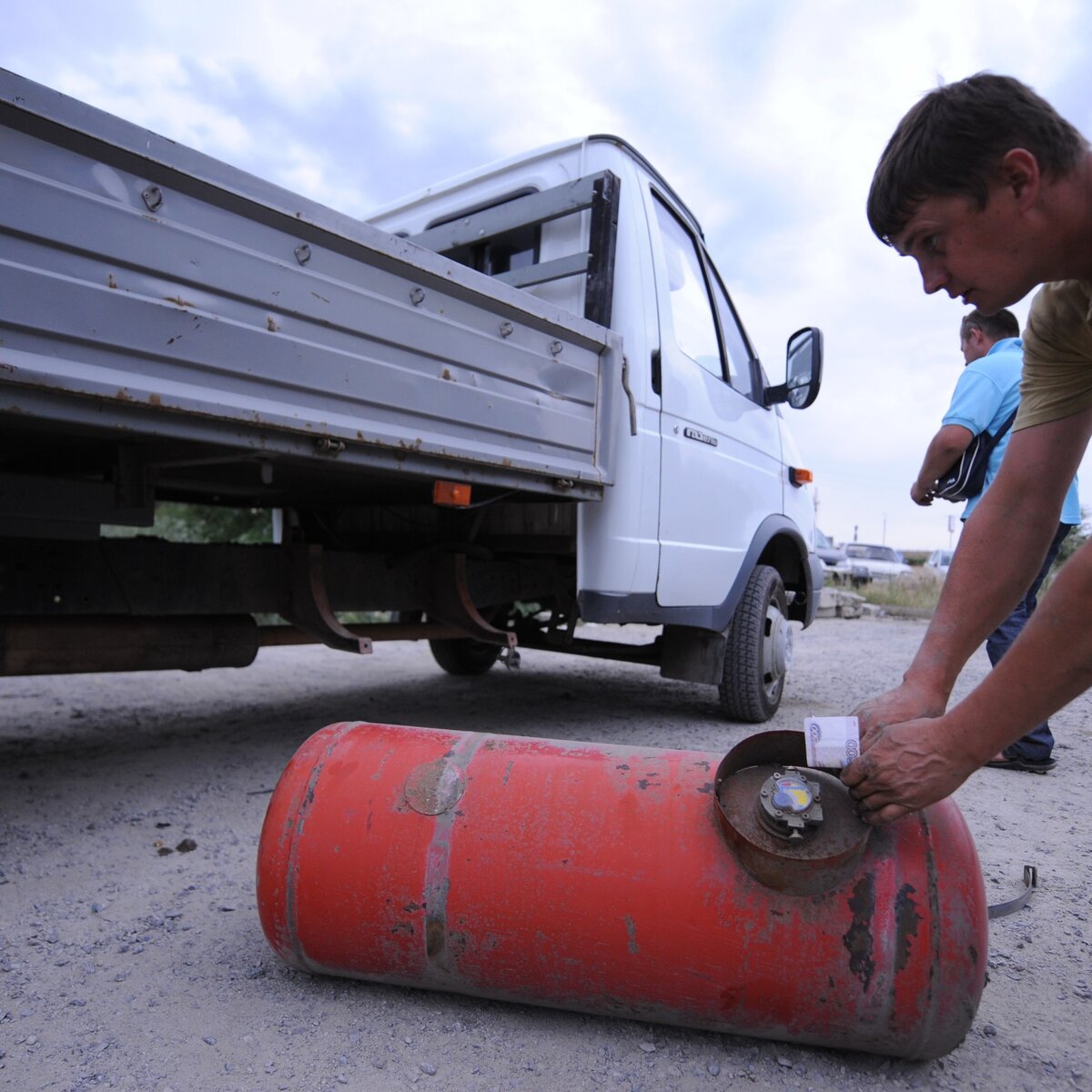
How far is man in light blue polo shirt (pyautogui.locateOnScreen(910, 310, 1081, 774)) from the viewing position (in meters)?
3.03

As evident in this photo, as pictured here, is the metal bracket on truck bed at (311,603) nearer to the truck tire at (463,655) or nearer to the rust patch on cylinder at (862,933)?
the rust patch on cylinder at (862,933)

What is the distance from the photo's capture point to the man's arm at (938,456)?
10.1 feet

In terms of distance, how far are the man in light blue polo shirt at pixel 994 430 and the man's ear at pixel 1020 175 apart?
201 cm

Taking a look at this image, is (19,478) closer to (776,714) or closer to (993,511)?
(993,511)

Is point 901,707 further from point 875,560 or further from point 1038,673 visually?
point 875,560

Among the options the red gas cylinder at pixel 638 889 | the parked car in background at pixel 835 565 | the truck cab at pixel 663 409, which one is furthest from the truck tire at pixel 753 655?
the parked car in background at pixel 835 565

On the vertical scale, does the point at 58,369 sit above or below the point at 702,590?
above

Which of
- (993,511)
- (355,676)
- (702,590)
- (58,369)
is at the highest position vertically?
(58,369)

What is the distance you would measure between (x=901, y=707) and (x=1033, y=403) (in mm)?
604

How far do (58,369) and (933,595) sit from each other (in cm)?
1367

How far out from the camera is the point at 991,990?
1653 millimetres

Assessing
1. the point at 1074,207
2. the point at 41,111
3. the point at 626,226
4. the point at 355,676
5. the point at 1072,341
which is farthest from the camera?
the point at 355,676

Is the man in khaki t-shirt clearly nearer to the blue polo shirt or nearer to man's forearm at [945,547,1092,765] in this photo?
man's forearm at [945,547,1092,765]

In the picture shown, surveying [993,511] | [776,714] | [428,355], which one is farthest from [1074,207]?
[776,714]
